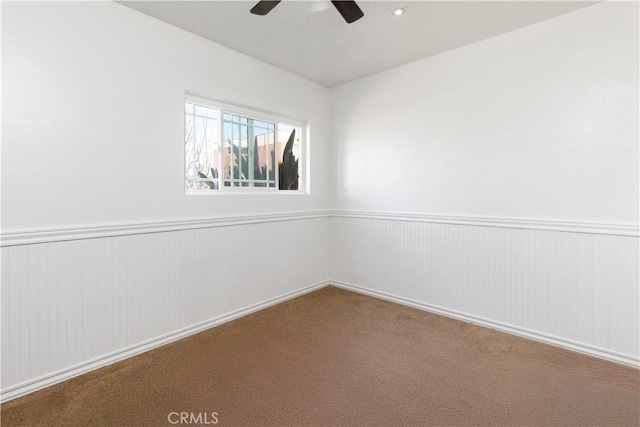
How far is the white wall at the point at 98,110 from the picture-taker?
1.85m

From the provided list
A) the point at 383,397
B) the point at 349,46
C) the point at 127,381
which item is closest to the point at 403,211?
the point at 349,46

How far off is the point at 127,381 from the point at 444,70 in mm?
3496

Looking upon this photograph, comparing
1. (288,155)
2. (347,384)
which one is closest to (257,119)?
(288,155)

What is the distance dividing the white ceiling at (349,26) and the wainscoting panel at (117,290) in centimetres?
161

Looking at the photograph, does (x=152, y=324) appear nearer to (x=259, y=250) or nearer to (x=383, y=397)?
(x=259, y=250)

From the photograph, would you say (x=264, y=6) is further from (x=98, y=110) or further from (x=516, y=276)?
(x=516, y=276)

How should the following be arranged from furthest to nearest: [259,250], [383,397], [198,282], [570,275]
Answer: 1. [259,250]
2. [198,282]
3. [570,275]
4. [383,397]

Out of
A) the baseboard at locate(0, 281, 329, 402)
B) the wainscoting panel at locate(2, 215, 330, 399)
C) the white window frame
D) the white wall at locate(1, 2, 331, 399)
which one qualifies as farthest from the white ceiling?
the baseboard at locate(0, 281, 329, 402)

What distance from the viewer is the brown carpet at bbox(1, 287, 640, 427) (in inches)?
66.7

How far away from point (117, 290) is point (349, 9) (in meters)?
2.39

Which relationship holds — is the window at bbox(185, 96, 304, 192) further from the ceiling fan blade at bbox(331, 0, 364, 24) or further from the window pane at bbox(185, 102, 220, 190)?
the ceiling fan blade at bbox(331, 0, 364, 24)

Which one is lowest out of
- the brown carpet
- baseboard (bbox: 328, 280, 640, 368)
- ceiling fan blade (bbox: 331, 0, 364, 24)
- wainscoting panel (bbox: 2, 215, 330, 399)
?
the brown carpet

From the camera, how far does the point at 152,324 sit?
243 cm

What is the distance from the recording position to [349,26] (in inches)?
98.4
